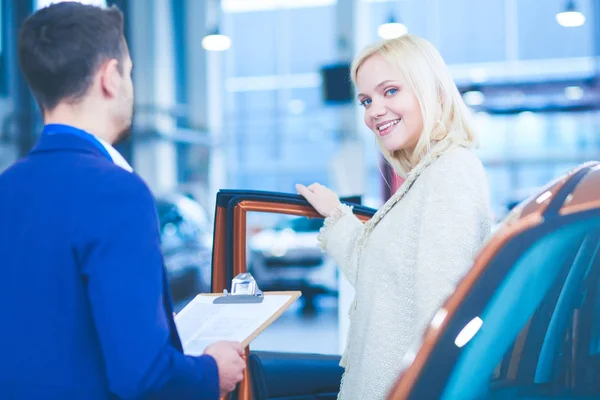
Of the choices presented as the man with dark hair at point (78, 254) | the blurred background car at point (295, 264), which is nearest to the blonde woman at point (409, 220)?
the man with dark hair at point (78, 254)

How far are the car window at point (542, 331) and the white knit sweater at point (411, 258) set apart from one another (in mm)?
297

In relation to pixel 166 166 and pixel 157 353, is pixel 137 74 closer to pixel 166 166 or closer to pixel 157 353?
pixel 166 166

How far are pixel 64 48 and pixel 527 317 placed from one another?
808 mm

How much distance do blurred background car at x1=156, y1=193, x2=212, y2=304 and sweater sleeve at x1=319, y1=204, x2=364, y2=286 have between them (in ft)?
22.7

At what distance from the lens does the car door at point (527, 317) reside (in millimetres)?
982

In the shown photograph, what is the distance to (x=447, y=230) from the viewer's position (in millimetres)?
1377

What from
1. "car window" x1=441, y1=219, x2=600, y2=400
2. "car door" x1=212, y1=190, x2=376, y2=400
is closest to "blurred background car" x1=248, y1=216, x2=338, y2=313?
"car door" x1=212, y1=190, x2=376, y2=400

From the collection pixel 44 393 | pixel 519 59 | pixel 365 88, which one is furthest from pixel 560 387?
pixel 519 59

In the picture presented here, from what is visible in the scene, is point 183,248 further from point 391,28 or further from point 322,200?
point 322,200

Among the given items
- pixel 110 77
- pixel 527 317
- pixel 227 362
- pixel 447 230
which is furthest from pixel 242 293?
pixel 527 317

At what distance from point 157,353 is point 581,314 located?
0.63 meters

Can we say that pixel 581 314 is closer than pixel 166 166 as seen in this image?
Yes

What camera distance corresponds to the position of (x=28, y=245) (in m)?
1.11

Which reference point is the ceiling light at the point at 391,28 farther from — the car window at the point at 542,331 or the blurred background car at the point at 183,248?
the car window at the point at 542,331
